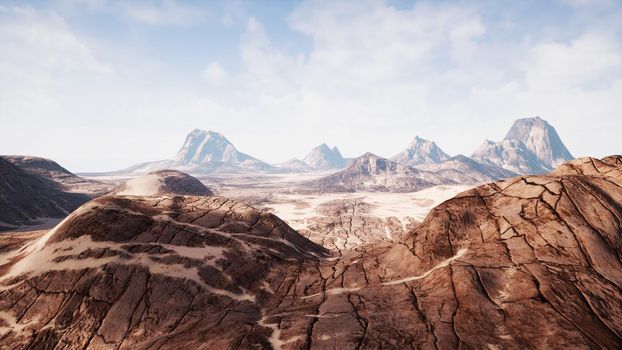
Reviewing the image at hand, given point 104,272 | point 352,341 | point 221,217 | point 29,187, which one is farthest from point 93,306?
point 29,187

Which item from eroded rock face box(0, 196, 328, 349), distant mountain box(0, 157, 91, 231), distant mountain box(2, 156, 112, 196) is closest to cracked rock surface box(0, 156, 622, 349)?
eroded rock face box(0, 196, 328, 349)

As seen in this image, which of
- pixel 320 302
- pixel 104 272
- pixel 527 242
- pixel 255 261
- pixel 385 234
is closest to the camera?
pixel 527 242

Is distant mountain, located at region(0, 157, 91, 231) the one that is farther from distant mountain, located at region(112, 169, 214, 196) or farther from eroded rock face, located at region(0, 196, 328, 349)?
eroded rock face, located at region(0, 196, 328, 349)

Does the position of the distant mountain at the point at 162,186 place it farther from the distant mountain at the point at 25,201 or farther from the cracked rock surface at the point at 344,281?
the cracked rock surface at the point at 344,281

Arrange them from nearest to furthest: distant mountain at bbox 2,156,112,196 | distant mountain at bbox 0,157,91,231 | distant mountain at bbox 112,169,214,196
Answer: distant mountain at bbox 0,157,91,231 → distant mountain at bbox 112,169,214,196 → distant mountain at bbox 2,156,112,196

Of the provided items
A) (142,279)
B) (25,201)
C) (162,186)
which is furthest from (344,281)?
(25,201)

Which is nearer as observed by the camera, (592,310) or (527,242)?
(592,310)

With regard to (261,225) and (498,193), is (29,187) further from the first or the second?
(498,193)
